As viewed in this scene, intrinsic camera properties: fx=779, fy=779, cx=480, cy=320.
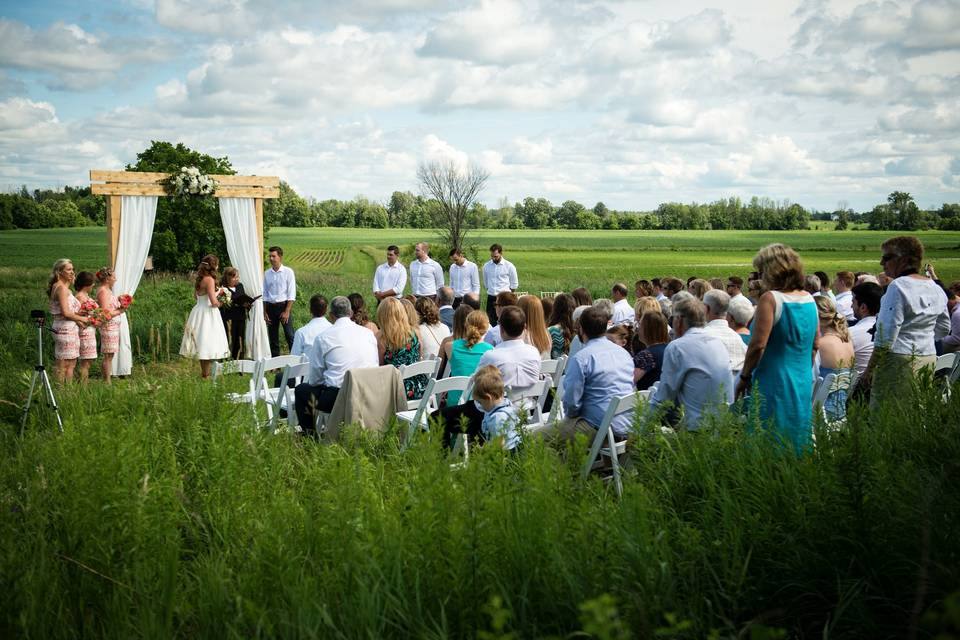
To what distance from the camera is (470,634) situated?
264 centimetres

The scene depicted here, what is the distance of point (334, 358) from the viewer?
7.10 meters

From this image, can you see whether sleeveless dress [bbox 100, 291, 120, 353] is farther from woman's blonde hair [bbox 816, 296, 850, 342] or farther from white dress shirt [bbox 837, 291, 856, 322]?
white dress shirt [bbox 837, 291, 856, 322]

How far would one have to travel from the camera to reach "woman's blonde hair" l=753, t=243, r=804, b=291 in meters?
4.85

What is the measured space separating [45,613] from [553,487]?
79.9 inches

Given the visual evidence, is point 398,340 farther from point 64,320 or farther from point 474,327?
point 64,320

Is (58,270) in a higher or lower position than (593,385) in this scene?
higher

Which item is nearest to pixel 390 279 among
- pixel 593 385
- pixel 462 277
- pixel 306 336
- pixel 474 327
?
pixel 462 277

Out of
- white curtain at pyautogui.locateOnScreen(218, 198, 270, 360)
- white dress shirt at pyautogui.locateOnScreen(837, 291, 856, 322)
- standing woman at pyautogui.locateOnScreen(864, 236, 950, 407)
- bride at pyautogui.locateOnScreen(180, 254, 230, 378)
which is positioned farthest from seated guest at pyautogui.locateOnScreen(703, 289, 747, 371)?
white curtain at pyautogui.locateOnScreen(218, 198, 270, 360)

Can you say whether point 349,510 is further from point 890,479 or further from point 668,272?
point 668,272

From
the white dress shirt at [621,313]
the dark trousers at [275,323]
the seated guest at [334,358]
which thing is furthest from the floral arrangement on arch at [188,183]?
the white dress shirt at [621,313]

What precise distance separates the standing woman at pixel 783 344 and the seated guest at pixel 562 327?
3.81 metres

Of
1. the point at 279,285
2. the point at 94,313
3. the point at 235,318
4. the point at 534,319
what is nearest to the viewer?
the point at 534,319

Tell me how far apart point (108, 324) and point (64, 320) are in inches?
36.4

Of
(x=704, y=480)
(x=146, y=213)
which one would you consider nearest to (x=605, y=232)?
(x=146, y=213)
